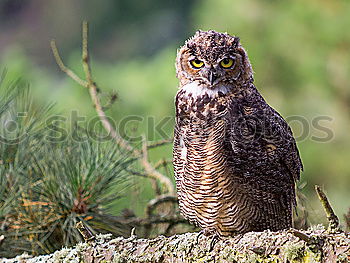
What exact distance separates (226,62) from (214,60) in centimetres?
5

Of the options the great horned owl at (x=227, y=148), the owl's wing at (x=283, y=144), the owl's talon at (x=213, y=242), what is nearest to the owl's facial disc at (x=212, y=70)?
the great horned owl at (x=227, y=148)

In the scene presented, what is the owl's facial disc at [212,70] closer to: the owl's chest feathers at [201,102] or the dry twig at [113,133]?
the owl's chest feathers at [201,102]

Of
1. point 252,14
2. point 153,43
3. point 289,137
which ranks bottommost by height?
point 289,137

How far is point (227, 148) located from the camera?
1717mm

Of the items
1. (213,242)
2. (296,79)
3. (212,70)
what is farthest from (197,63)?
(296,79)

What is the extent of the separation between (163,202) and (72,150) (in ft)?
1.37

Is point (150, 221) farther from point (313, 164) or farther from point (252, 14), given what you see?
point (252, 14)

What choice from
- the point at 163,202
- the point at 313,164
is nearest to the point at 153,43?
the point at 313,164

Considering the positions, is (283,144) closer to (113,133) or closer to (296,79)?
(113,133)

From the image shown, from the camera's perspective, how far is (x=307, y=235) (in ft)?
3.56

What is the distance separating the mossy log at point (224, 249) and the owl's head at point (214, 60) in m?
0.66

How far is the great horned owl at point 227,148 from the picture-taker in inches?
68.2

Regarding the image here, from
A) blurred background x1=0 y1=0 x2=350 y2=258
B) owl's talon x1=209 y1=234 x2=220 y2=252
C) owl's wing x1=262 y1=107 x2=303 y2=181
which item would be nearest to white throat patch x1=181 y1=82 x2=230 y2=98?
owl's wing x1=262 y1=107 x2=303 y2=181

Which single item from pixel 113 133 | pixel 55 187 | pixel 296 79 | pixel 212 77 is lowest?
pixel 55 187
